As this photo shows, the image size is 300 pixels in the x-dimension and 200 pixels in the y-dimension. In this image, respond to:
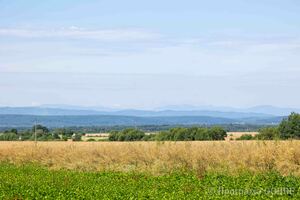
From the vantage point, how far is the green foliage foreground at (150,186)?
1998 centimetres

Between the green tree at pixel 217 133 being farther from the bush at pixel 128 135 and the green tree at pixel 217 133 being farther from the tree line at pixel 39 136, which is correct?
the tree line at pixel 39 136

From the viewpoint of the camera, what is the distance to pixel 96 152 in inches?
1454

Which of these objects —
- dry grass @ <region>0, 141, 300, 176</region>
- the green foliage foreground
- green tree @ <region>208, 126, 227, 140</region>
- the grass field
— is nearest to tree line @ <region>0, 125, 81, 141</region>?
green tree @ <region>208, 126, 227, 140</region>

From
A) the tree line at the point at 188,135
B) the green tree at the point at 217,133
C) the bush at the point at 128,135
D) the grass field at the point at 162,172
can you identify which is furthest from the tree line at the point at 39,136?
the grass field at the point at 162,172

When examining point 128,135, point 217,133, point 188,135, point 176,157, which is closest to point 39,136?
point 128,135

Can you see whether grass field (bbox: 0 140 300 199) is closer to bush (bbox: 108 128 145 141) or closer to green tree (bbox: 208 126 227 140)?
green tree (bbox: 208 126 227 140)

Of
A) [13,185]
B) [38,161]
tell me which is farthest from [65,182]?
[38,161]

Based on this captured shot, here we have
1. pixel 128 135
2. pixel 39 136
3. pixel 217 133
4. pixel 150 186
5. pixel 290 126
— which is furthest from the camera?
pixel 39 136

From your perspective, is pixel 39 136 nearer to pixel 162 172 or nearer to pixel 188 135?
pixel 188 135

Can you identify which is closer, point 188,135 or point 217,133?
point 188,135

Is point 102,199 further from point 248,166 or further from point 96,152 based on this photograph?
point 96,152

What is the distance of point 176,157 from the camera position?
3136cm

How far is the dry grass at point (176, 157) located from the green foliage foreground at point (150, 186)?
7.25 ft

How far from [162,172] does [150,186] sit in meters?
6.36
